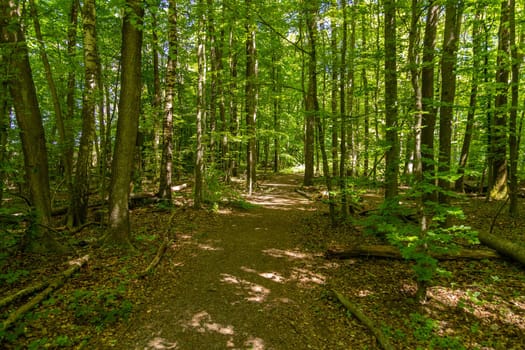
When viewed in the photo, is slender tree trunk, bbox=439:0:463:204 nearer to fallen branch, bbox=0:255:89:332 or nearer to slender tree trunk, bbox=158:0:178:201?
fallen branch, bbox=0:255:89:332

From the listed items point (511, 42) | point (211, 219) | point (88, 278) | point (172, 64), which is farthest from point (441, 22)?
point (88, 278)

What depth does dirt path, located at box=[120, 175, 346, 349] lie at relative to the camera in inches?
165

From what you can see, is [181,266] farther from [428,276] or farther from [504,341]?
[504,341]

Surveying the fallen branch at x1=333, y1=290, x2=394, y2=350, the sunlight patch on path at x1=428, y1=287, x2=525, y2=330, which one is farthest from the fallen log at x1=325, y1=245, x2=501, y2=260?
the fallen branch at x1=333, y1=290, x2=394, y2=350

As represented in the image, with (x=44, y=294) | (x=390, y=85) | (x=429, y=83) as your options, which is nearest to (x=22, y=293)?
(x=44, y=294)

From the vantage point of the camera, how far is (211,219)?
10422 mm

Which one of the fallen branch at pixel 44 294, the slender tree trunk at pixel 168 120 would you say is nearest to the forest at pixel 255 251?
the fallen branch at pixel 44 294

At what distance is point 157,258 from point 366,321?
4.67 m

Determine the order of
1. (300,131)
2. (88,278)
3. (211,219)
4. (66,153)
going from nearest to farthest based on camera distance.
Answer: (88,278) → (66,153) → (211,219) → (300,131)

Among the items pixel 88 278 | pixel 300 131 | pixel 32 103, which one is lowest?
pixel 88 278

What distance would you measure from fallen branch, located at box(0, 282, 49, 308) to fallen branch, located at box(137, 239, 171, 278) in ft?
5.23

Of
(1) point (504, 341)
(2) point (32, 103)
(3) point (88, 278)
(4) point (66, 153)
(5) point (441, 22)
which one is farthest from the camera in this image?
(5) point (441, 22)

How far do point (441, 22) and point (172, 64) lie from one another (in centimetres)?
1546

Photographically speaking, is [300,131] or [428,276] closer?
[428,276]
